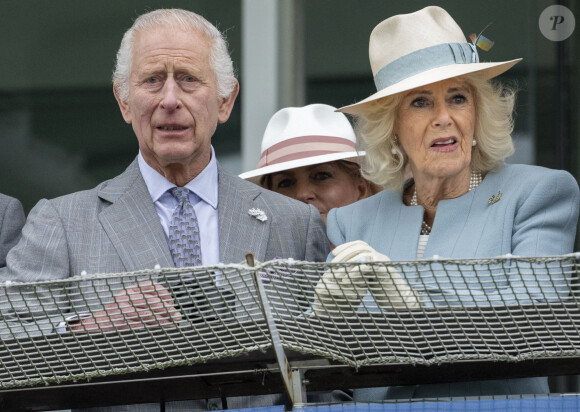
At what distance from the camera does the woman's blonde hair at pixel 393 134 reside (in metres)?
2.64

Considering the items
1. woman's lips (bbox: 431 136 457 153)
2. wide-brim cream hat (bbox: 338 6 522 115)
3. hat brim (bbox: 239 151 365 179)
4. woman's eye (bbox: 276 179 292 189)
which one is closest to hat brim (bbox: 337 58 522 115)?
wide-brim cream hat (bbox: 338 6 522 115)

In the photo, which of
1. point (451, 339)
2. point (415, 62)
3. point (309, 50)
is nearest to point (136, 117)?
point (415, 62)

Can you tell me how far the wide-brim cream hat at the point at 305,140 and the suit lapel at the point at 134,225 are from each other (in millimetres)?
710

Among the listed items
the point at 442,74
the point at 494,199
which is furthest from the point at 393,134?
the point at 494,199

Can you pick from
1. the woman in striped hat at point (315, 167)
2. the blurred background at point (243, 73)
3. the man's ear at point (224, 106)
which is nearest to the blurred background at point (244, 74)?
the blurred background at point (243, 73)

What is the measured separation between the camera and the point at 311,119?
3.68 m

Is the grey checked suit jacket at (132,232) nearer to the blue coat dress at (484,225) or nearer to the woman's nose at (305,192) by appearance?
the blue coat dress at (484,225)

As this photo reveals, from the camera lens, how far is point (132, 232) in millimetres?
2643

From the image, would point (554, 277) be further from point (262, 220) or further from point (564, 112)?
point (564, 112)

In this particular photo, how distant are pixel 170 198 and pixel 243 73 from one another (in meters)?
1.95

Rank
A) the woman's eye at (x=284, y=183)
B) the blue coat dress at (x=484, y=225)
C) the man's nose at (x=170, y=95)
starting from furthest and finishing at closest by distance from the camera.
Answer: the woman's eye at (x=284, y=183) → the man's nose at (x=170, y=95) → the blue coat dress at (x=484, y=225)

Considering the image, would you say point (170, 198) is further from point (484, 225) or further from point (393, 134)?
point (484, 225)

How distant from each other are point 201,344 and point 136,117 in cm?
113

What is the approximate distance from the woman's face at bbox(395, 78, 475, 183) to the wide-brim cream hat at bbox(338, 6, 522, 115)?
0.05 metres
